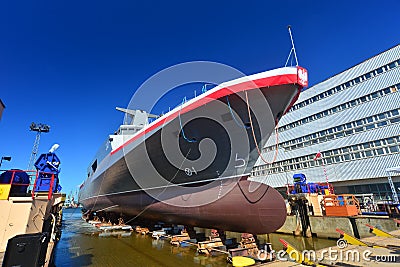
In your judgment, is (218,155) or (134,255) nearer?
(134,255)

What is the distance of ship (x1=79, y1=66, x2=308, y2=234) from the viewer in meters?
6.55

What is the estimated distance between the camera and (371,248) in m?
5.77

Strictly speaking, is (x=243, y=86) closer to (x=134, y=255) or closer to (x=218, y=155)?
(x=218, y=155)

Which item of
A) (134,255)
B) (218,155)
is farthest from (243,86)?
(134,255)

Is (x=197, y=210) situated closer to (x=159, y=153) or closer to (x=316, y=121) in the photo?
(x=159, y=153)

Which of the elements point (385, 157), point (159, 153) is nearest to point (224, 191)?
point (159, 153)

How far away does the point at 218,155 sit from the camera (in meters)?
8.23

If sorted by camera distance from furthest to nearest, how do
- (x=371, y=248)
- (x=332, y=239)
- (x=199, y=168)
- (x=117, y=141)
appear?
(x=117, y=141), (x=332, y=239), (x=199, y=168), (x=371, y=248)

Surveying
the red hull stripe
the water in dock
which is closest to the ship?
the red hull stripe

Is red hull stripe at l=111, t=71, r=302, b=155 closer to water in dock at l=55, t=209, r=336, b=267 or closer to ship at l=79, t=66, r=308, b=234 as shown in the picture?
ship at l=79, t=66, r=308, b=234

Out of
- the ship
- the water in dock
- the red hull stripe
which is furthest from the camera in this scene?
the water in dock

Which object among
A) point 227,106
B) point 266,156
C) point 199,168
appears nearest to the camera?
point 227,106

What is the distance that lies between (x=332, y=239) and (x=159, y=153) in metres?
11.3

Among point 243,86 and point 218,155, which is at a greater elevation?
point 243,86
